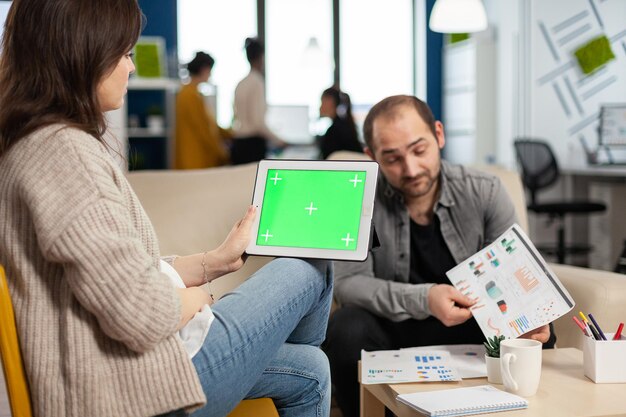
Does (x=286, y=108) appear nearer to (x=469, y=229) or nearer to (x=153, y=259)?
(x=469, y=229)

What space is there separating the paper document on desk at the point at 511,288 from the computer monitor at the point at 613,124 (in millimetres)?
4304

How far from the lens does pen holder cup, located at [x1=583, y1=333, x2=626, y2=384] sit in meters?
1.54

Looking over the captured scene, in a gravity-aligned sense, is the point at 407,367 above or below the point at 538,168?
above

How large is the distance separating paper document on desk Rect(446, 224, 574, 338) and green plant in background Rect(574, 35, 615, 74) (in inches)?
159

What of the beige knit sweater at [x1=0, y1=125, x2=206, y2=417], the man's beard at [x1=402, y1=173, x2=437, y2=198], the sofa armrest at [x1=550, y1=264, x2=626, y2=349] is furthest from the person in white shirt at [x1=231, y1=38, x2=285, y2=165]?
the beige knit sweater at [x1=0, y1=125, x2=206, y2=417]

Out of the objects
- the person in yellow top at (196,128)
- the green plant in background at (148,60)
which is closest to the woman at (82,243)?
the person in yellow top at (196,128)

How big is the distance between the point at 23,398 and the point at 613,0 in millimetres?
4898

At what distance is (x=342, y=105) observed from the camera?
232 inches

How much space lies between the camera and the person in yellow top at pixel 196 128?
6.11 metres

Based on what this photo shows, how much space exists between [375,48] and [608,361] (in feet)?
24.7

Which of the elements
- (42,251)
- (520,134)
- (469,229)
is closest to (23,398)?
(42,251)

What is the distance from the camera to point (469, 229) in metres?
2.17

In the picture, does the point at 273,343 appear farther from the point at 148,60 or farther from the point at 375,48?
the point at 375,48

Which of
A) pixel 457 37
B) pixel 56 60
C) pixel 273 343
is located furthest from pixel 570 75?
pixel 56 60
